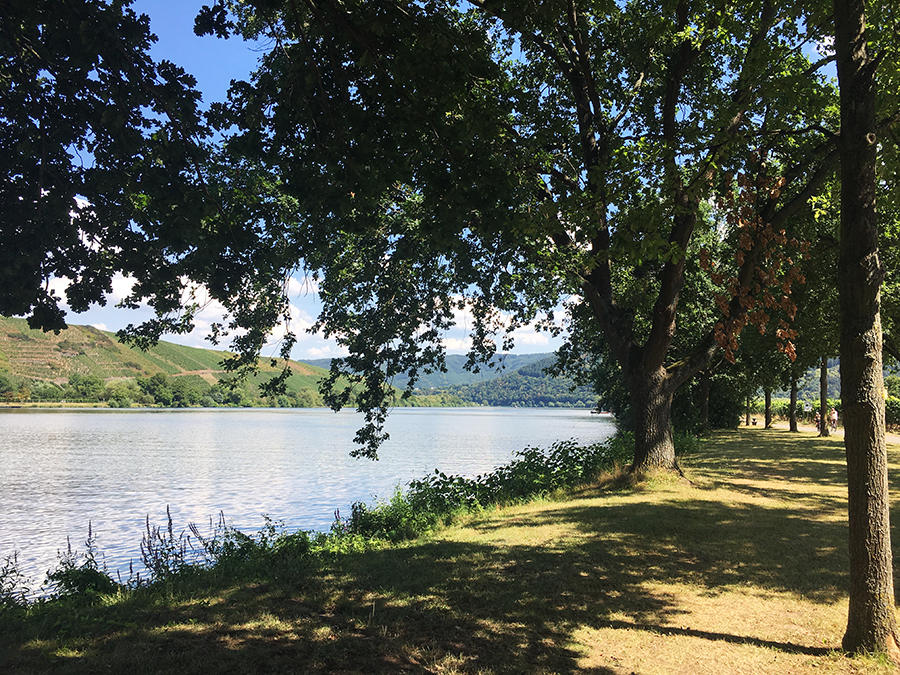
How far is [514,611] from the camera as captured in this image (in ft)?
19.1

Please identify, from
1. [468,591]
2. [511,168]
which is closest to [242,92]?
[511,168]

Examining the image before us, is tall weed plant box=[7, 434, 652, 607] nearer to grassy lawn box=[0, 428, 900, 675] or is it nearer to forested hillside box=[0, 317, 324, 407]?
grassy lawn box=[0, 428, 900, 675]

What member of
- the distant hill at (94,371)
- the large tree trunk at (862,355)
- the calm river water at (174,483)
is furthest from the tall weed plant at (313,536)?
the distant hill at (94,371)

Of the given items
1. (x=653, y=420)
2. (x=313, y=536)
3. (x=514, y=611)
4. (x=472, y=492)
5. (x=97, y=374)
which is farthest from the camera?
(x=97, y=374)

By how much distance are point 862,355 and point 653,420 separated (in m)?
8.43

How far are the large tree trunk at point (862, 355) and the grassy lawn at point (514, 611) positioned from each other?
0.44m

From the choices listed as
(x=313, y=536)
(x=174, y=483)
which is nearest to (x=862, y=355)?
(x=313, y=536)

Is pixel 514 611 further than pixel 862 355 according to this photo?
Yes

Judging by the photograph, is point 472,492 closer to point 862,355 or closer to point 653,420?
point 653,420

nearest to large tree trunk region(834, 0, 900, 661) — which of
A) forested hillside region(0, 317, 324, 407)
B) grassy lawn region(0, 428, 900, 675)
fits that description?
grassy lawn region(0, 428, 900, 675)

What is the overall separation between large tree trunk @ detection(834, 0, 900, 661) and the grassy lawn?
1.45 ft

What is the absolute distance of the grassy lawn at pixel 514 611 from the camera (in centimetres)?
464

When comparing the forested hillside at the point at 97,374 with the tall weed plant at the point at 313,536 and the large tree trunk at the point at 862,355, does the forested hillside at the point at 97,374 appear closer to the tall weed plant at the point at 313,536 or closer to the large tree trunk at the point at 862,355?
the tall weed plant at the point at 313,536

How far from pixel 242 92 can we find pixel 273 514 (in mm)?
13920
